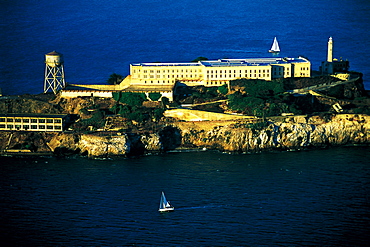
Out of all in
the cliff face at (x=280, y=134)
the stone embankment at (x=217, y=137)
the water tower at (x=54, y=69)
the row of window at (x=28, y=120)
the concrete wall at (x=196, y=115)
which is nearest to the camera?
the stone embankment at (x=217, y=137)

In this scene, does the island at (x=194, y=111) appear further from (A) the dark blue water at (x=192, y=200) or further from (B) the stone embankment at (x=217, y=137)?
(A) the dark blue water at (x=192, y=200)

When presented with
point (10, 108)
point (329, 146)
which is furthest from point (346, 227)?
point (10, 108)

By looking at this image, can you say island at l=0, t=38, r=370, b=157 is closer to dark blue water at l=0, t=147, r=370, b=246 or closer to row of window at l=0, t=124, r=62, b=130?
row of window at l=0, t=124, r=62, b=130

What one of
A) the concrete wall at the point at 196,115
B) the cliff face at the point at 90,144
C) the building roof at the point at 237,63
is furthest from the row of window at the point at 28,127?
the building roof at the point at 237,63

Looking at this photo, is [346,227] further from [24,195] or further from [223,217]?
[24,195]

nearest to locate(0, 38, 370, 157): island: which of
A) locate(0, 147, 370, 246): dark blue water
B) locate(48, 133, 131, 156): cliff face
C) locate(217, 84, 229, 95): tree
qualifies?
locate(217, 84, 229, 95): tree

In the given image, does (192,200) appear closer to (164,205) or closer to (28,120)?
(164,205)

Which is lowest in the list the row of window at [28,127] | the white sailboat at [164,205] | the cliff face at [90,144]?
the white sailboat at [164,205]

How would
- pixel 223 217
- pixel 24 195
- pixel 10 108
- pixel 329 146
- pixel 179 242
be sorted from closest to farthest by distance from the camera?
pixel 179 242
pixel 223 217
pixel 24 195
pixel 329 146
pixel 10 108
